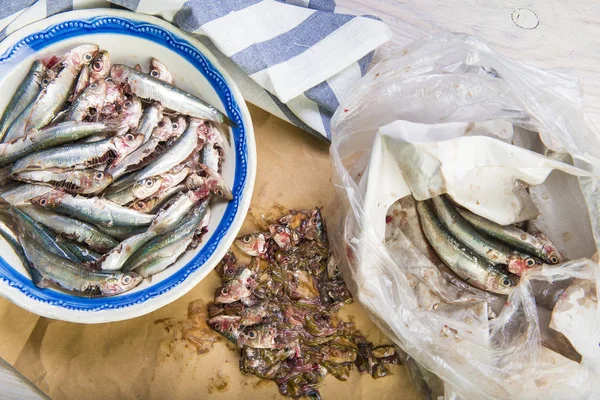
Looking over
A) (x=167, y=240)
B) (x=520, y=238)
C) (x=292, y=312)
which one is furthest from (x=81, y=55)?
(x=520, y=238)

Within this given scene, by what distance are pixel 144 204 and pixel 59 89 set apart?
473mm

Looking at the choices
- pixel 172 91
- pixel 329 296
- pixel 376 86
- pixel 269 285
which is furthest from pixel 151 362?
pixel 376 86

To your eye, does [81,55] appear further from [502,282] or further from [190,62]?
[502,282]

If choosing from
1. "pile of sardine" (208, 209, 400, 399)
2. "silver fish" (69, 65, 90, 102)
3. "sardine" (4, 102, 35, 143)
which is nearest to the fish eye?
"pile of sardine" (208, 209, 400, 399)

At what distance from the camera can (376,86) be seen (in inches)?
75.0

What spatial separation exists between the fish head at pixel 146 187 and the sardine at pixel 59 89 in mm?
379

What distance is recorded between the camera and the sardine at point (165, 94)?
1891mm

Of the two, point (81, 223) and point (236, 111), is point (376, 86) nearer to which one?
point (236, 111)

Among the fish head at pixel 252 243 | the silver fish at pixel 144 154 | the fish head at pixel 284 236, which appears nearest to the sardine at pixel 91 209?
the silver fish at pixel 144 154

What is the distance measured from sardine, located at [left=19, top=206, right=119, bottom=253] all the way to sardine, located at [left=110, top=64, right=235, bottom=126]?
46cm

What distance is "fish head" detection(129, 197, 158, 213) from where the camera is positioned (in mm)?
1855

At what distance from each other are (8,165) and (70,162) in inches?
8.2

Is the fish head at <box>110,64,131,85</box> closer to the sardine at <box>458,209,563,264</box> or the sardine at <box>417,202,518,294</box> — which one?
the sardine at <box>417,202,518,294</box>

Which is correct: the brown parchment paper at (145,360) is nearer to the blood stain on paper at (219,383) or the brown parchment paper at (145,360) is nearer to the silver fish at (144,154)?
the blood stain on paper at (219,383)
